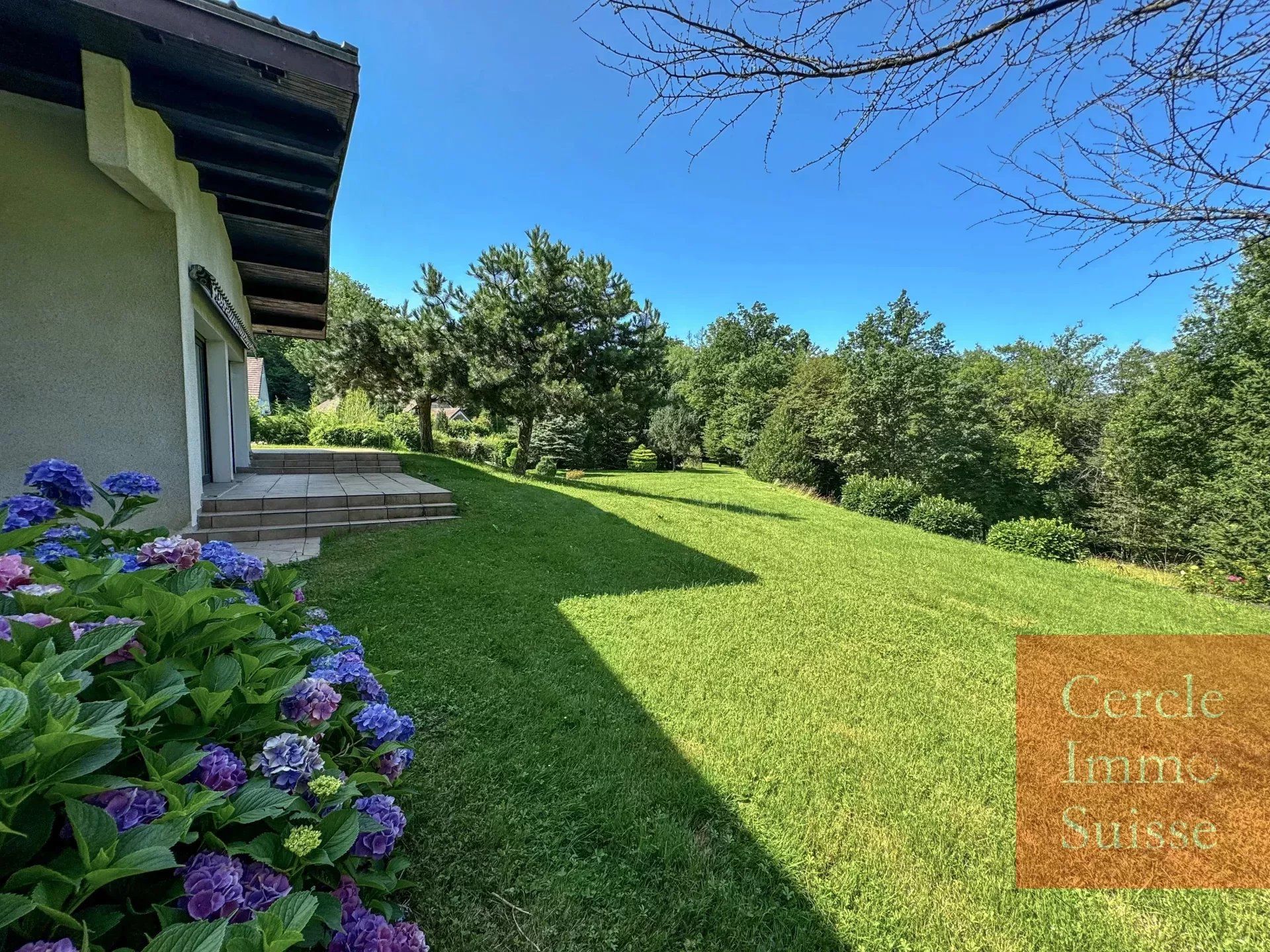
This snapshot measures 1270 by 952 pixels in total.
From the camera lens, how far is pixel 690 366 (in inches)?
1277

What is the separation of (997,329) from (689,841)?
27.6m

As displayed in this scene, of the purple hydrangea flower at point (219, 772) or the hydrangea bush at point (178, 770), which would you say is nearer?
the hydrangea bush at point (178, 770)

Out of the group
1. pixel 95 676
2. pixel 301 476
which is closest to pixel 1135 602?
pixel 95 676

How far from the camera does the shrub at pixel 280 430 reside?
14.2 m

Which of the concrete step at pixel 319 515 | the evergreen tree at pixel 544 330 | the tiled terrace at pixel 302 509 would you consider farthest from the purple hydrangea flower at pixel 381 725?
the evergreen tree at pixel 544 330

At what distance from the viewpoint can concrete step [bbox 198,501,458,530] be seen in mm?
4629

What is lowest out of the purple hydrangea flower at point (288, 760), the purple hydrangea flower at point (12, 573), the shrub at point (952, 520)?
the shrub at point (952, 520)

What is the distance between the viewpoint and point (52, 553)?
4.21 ft

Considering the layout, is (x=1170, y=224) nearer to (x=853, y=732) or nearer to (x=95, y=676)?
(x=853, y=732)

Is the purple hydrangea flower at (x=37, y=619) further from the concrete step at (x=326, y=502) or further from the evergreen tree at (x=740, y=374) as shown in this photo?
the evergreen tree at (x=740, y=374)

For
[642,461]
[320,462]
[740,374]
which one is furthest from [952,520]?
[740,374]

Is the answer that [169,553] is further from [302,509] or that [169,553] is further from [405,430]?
[405,430]

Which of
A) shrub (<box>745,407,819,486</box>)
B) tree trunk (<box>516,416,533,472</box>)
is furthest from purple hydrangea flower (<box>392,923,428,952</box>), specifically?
shrub (<box>745,407,819,486</box>)

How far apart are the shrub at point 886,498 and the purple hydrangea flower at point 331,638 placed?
13116mm
